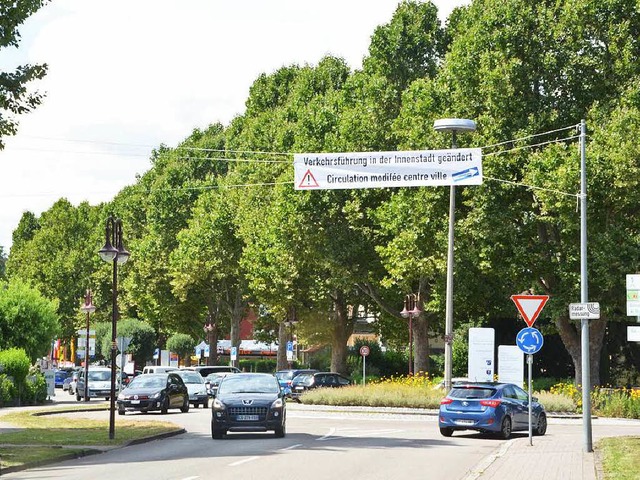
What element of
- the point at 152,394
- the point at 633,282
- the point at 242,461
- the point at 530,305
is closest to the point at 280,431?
the point at 530,305

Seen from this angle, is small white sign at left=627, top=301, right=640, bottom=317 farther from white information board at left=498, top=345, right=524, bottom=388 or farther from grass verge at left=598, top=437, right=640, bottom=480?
white information board at left=498, top=345, right=524, bottom=388

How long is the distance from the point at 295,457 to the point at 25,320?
35.6 meters

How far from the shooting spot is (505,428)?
29.7 m

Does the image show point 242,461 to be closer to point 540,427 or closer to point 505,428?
point 505,428

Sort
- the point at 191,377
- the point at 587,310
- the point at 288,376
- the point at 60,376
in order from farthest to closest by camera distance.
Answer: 1. the point at 60,376
2. the point at 288,376
3. the point at 191,377
4. the point at 587,310

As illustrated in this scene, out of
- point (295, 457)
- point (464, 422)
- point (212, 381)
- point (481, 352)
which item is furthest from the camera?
point (212, 381)

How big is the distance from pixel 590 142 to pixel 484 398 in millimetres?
17826

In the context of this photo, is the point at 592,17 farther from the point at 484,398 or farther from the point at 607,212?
the point at 484,398

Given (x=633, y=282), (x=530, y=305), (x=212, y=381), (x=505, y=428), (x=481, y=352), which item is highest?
(x=633, y=282)

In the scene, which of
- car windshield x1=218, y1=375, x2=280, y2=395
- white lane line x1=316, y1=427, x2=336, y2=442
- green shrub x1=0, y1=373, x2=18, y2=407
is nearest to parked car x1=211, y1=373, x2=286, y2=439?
car windshield x1=218, y1=375, x2=280, y2=395

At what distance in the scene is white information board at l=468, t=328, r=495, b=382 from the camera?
42312 mm

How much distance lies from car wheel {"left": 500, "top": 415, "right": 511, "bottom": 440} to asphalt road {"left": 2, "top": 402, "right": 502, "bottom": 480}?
37cm

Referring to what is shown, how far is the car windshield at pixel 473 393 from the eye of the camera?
2953 cm

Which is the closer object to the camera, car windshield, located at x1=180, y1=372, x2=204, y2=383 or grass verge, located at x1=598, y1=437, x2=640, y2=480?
grass verge, located at x1=598, y1=437, x2=640, y2=480
